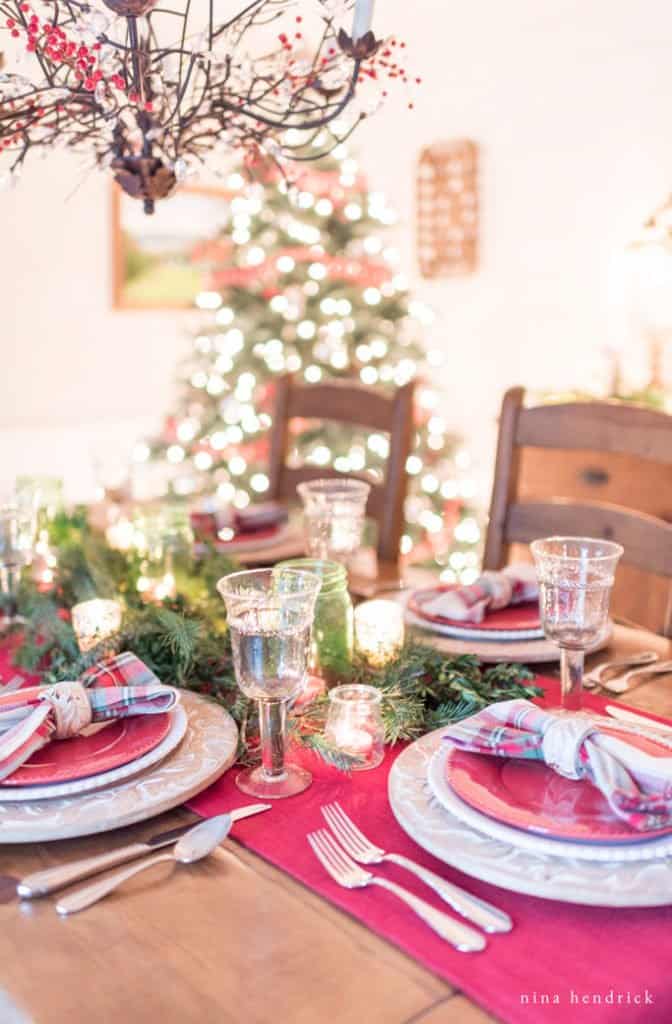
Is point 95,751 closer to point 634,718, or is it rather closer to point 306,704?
point 306,704

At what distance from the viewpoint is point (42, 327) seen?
4.75 meters

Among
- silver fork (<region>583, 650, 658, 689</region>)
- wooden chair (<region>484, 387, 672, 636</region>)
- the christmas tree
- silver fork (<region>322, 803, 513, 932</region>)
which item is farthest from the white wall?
silver fork (<region>322, 803, 513, 932</region>)

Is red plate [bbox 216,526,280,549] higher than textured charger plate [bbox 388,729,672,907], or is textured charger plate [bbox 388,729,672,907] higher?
red plate [bbox 216,526,280,549]

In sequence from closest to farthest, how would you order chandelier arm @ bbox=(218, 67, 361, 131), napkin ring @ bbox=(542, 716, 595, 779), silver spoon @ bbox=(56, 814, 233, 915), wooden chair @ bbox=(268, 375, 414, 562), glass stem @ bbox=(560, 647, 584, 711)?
silver spoon @ bbox=(56, 814, 233, 915), napkin ring @ bbox=(542, 716, 595, 779), glass stem @ bbox=(560, 647, 584, 711), chandelier arm @ bbox=(218, 67, 361, 131), wooden chair @ bbox=(268, 375, 414, 562)

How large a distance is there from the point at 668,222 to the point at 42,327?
2849mm

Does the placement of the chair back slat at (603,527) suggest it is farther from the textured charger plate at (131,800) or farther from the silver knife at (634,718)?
the textured charger plate at (131,800)

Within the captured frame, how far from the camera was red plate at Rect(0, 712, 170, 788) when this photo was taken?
896 mm

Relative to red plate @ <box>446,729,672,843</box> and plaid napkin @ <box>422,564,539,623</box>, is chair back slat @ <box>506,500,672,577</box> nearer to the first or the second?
plaid napkin @ <box>422,564,539,623</box>

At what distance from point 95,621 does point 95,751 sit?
31 cm

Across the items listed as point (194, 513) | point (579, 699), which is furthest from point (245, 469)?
point (579, 699)

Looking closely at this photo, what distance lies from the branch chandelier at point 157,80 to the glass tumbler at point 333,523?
48 centimetres

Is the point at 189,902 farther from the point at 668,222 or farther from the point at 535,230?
→ the point at 535,230

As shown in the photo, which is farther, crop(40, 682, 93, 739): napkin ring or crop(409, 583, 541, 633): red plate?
crop(409, 583, 541, 633): red plate

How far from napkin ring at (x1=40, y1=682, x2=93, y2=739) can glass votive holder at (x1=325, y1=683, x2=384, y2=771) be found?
0.79 ft
